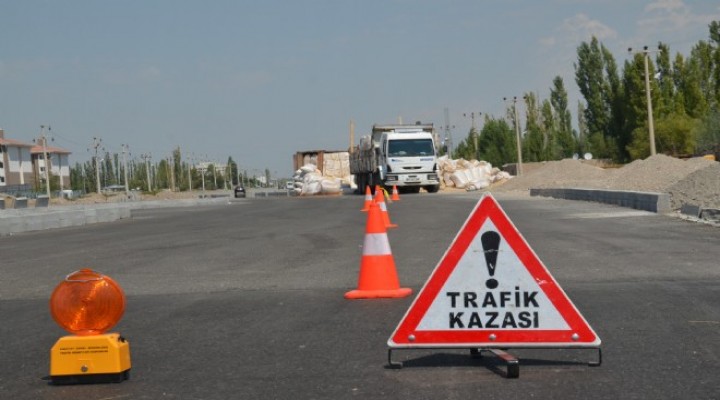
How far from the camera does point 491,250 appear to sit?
5652mm

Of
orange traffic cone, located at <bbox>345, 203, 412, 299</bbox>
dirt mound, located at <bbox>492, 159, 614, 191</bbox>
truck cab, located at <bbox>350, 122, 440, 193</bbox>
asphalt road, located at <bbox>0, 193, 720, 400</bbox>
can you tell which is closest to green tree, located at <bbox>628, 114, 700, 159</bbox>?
dirt mound, located at <bbox>492, 159, 614, 191</bbox>

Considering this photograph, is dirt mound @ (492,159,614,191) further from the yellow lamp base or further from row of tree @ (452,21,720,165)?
the yellow lamp base

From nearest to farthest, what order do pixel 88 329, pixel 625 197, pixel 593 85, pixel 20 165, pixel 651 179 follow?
pixel 88 329 → pixel 625 197 → pixel 651 179 → pixel 593 85 → pixel 20 165

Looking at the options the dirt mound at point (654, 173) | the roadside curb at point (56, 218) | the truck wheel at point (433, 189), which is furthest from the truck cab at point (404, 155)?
the roadside curb at point (56, 218)

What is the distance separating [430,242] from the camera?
15.5 m

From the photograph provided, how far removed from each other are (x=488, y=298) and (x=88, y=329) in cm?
234

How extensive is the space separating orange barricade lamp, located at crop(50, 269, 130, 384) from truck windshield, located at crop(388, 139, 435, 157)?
39842 mm

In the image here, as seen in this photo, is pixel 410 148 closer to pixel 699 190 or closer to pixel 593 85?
pixel 699 190

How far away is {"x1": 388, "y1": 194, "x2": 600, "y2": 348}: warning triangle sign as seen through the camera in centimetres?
555

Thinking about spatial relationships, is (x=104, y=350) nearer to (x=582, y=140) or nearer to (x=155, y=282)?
(x=155, y=282)

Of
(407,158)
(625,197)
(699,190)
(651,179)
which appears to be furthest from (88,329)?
(407,158)

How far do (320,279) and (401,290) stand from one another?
1.98 metres

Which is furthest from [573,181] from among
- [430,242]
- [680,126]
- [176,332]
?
[176,332]

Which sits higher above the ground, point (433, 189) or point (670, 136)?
point (670, 136)
